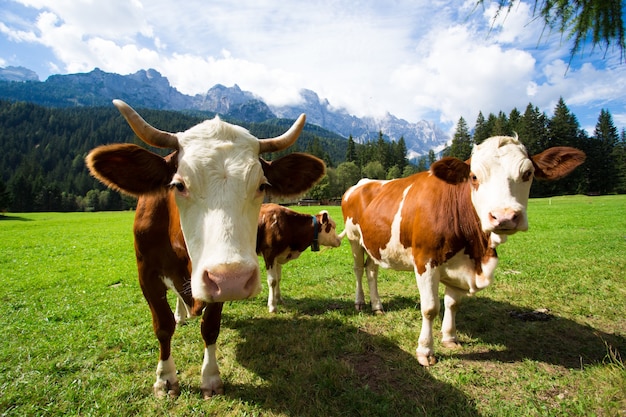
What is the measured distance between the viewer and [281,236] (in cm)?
673

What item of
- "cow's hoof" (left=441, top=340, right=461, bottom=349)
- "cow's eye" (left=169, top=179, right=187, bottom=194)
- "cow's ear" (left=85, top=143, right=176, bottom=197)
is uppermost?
"cow's ear" (left=85, top=143, right=176, bottom=197)

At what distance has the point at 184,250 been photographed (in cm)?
323

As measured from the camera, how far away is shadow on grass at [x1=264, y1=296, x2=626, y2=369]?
406 centimetres

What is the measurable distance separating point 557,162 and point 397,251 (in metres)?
2.30

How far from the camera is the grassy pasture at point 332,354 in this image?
3.18 meters

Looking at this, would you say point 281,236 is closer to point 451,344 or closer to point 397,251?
point 397,251

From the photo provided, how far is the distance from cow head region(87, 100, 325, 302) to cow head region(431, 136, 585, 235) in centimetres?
223

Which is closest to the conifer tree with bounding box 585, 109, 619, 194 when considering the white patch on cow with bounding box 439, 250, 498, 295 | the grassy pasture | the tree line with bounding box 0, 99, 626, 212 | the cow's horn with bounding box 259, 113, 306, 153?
the tree line with bounding box 0, 99, 626, 212

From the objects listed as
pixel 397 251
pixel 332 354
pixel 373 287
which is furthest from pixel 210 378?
pixel 373 287

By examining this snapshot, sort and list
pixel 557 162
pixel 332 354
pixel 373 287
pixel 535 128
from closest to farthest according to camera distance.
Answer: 1. pixel 557 162
2. pixel 332 354
3. pixel 373 287
4. pixel 535 128

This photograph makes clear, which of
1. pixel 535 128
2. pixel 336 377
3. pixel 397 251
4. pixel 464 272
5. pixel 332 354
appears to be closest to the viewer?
pixel 336 377

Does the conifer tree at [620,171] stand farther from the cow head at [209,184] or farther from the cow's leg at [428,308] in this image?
the cow head at [209,184]

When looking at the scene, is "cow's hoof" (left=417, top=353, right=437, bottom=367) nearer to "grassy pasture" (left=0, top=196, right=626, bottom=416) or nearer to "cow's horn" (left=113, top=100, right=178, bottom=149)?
"grassy pasture" (left=0, top=196, right=626, bottom=416)

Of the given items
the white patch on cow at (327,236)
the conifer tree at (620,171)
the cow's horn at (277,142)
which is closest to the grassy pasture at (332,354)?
the white patch on cow at (327,236)
